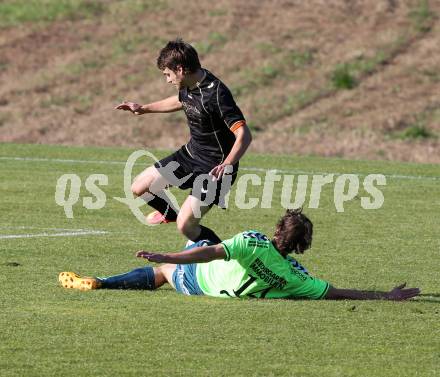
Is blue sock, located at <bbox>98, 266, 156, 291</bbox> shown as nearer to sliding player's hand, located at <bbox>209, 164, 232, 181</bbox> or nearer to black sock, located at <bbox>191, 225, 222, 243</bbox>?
black sock, located at <bbox>191, 225, 222, 243</bbox>

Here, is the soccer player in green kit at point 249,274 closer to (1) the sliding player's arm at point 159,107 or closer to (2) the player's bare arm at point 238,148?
(2) the player's bare arm at point 238,148

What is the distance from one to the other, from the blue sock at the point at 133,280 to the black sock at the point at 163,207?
1.94 meters

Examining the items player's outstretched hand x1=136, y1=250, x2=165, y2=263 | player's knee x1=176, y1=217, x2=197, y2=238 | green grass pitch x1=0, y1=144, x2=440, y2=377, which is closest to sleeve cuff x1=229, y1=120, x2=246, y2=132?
player's knee x1=176, y1=217, x2=197, y2=238

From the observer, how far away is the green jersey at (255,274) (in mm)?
9320

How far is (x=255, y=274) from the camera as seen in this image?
946 centimetres

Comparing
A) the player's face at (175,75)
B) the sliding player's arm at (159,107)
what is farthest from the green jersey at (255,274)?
the sliding player's arm at (159,107)

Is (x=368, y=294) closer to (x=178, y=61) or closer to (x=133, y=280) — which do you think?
(x=133, y=280)

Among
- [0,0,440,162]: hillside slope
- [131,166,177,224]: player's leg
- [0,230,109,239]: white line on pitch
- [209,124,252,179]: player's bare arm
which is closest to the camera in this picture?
[209,124,252,179]: player's bare arm

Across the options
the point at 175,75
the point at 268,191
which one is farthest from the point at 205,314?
the point at 268,191

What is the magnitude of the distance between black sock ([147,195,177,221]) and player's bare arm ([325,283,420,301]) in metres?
2.81

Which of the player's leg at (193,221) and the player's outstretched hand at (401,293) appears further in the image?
the player's leg at (193,221)

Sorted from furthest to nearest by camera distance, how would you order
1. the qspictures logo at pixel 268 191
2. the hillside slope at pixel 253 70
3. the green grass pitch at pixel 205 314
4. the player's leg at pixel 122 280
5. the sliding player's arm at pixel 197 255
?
the hillside slope at pixel 253 70 → the qspictures logo at pixel 268 191 → the player's leg at pixel 122 280 → the sliding player's arm at pixel 197 255 → the green grass pitch at pixel 205 314

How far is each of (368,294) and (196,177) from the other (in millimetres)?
2251

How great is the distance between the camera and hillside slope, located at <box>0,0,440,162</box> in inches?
1308
